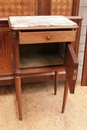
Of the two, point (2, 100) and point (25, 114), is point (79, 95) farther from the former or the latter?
point (2, 100)

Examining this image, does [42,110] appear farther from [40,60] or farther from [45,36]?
[45,36]

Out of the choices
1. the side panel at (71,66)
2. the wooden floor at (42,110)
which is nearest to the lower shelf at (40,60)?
the side panel at (71,66)

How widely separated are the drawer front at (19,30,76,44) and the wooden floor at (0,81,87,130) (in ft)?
2.14

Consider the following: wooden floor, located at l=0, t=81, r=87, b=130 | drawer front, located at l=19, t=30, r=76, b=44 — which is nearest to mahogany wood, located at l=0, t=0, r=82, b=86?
wooden floor, located at l=0, t=81, r=87, b=130

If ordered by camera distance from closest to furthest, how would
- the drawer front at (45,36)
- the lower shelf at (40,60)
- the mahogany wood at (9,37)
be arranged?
the drawer front at (45,36), the lower shelf at (40,60), the mahogany wood at (9,37)

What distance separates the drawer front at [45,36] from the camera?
1071mm

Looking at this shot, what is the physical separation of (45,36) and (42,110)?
0.69 m

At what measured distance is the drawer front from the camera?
1.07m

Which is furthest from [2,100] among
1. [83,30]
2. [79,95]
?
[83,30]

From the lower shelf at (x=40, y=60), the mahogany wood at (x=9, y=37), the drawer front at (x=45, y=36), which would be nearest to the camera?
the drawer front at (x=45, y=36)

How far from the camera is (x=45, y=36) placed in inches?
43.4

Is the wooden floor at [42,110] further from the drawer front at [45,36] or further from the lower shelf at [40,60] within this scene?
the drawer front at [45,36]

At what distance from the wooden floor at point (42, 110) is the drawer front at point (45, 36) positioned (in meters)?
0.65

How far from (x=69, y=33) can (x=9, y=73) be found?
0.75 metres
